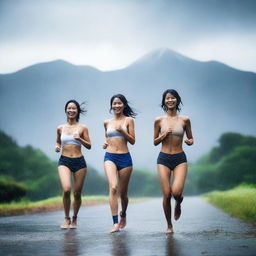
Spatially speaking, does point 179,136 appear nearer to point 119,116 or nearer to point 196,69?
point 119,116

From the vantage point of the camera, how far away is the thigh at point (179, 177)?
8266 millimetres

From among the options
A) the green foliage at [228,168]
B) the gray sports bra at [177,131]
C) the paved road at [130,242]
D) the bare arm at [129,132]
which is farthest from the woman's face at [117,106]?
the green foliage at [228,168]

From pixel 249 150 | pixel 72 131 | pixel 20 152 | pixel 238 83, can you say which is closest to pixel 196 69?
pixel 238 83

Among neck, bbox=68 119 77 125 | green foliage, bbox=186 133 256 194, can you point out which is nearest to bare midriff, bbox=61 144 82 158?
neck, bbox=68 119 77 125

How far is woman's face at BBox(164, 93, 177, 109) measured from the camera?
863 centimetres

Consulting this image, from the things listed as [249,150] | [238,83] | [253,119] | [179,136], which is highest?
[238,83]

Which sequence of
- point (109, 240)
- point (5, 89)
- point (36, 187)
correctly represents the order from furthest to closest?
point (5, 89)
point (36, 187)
point (109, 240)

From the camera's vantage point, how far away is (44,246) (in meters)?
6.80

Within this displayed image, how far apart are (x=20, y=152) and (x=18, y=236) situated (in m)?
37.7

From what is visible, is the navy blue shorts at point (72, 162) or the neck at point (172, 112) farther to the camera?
the navy blue shorts at point (72, 162)

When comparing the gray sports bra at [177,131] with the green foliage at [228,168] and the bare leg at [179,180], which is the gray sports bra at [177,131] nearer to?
the bare leg at [179,180]

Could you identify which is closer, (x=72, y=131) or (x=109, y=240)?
(x=109, y=240)

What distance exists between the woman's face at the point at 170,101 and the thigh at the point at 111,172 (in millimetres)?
1250

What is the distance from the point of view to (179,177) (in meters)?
8.32
